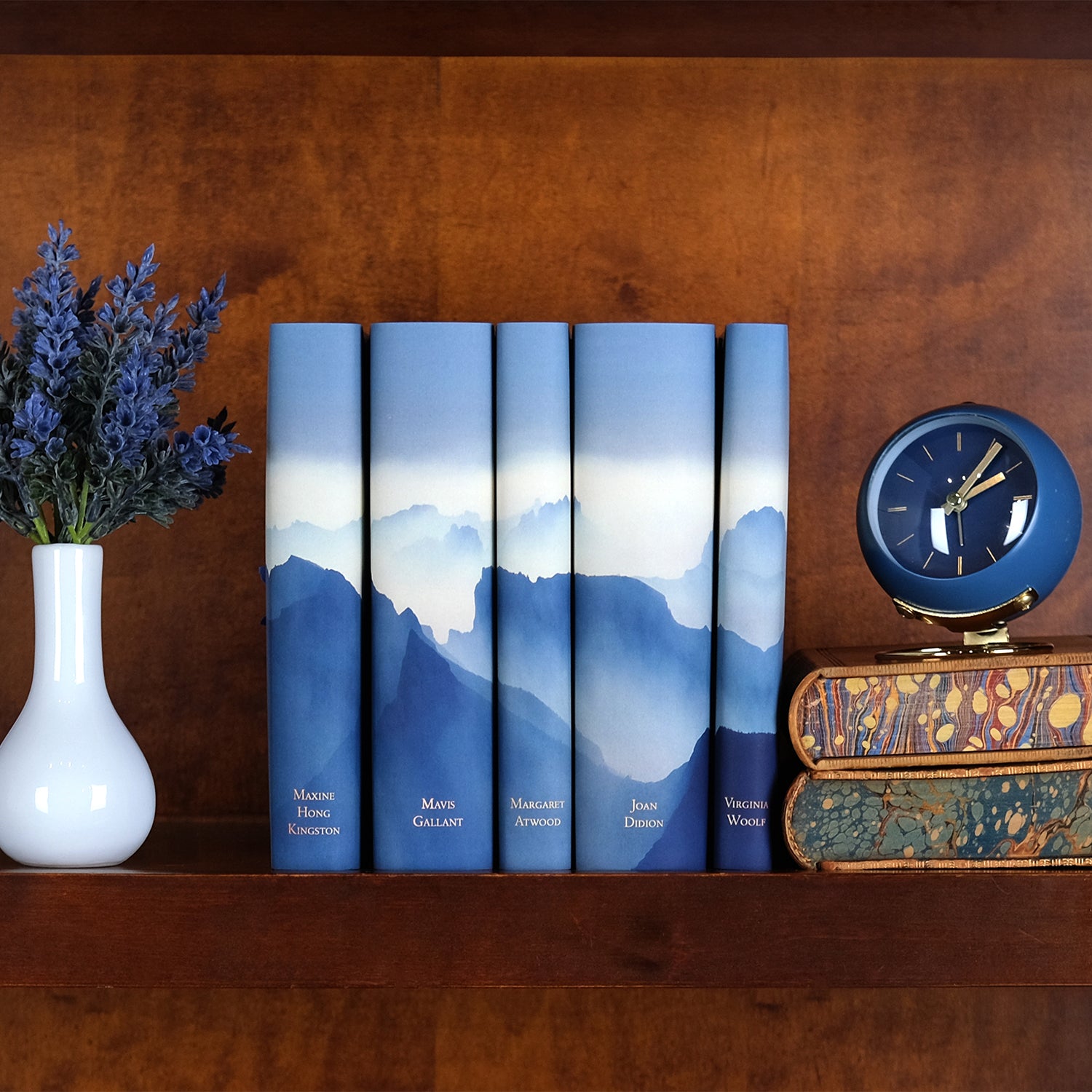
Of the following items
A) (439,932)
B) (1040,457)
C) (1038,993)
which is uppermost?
(1040,457)

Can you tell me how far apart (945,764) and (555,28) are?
0.56 m

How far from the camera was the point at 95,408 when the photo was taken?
0.65 m

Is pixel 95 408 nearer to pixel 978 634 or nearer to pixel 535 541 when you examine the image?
pixel 535 541

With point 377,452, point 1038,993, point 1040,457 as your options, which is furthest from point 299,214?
point 1038,993

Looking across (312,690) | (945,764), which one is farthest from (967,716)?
(312,690)

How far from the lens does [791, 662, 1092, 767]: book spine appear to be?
2.07 feet

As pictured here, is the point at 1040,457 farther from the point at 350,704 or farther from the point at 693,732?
the point at 350,704

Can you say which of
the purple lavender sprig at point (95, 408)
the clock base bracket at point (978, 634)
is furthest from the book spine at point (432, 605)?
the clock base bracket at point (978, 634)

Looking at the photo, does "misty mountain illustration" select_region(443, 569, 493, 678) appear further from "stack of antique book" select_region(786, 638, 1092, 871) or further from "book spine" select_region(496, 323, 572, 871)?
"stack of antique book" select_region(786, 638, 1092, 871)

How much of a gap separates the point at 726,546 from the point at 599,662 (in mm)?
95

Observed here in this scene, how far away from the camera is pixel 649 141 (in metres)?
0.89

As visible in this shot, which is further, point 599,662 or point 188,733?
point 188,733

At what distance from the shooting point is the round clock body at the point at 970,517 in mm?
661

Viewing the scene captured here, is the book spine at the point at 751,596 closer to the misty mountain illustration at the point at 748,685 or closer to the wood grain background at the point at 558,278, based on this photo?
the misty mountain illustration at the point at 748,685
